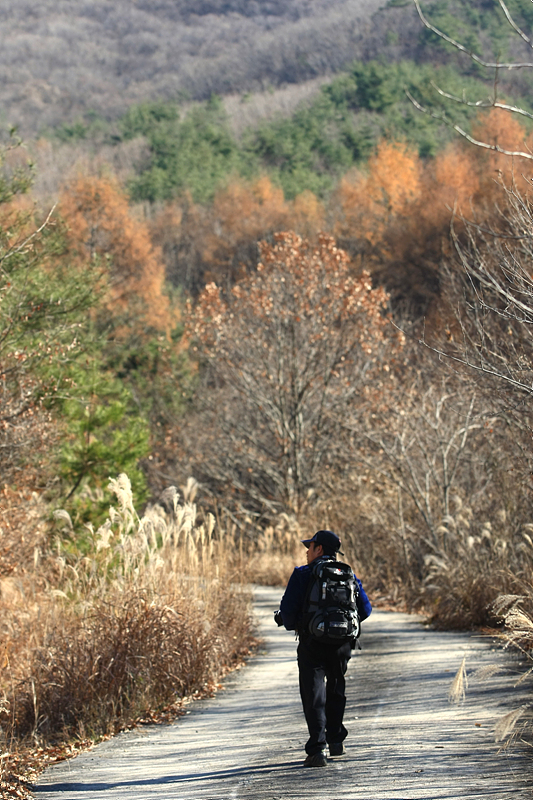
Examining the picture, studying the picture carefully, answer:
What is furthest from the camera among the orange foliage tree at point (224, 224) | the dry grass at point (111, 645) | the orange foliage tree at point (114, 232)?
the orange foliage tree at point (224, 224)

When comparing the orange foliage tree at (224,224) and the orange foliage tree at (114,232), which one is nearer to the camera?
the orange foliage tree at (114,232)

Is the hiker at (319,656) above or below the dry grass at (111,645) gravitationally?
above

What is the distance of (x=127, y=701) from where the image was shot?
8602mm

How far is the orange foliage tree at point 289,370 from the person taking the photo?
862 inches

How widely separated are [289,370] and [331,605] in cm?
1609

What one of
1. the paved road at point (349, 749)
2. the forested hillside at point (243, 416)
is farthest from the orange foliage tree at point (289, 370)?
the paved road at point (349, 749)

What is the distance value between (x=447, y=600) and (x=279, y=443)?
10087mm

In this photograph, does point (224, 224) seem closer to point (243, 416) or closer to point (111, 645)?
point (243, 416)

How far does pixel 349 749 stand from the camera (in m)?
6.51

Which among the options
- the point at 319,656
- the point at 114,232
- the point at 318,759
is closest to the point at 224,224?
the point at 114,232

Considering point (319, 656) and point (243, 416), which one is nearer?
point (319, 656)

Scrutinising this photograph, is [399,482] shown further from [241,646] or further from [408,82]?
[408,82]

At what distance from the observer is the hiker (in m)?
6.02

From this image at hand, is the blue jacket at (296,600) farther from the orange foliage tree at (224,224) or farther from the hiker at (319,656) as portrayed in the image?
the orange foliage tree at (224,224)
